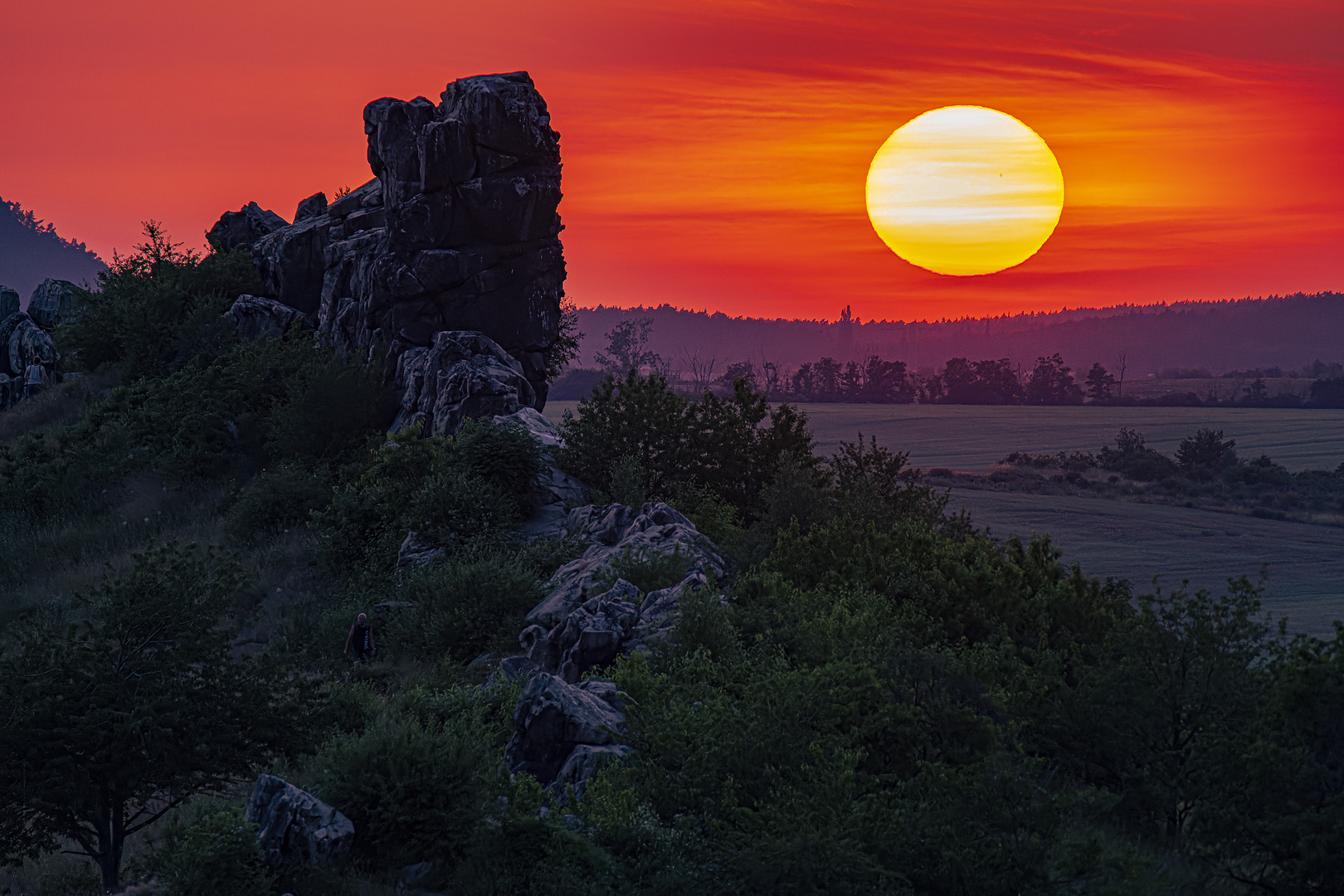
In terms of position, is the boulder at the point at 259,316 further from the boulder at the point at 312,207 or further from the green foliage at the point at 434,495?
the green foliage at the point at 434,495

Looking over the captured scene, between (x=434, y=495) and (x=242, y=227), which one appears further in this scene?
(x=242, y=227)

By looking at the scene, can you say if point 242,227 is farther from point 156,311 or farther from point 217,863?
point 217,863

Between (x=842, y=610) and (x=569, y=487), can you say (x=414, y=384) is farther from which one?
(x=842, y=610)

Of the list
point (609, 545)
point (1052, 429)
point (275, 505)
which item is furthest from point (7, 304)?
point (1052, 429)

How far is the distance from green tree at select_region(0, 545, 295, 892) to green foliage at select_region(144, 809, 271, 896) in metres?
1.21

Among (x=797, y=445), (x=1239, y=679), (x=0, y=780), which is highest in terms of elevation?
(x=797, y=445)

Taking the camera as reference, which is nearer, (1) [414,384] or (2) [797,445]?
(2) [797,445]

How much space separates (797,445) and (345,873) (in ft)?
80.4

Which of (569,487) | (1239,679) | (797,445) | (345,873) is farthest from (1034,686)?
(797,445)

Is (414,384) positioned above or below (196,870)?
above

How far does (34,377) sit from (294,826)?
50.3 metres

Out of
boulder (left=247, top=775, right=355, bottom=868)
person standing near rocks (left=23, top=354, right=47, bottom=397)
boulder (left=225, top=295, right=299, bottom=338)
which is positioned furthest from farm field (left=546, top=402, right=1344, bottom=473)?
boulder (left=247, top=775, right=355, bottom=868)

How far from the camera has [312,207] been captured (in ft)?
166

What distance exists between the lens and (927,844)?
35.1 ft
